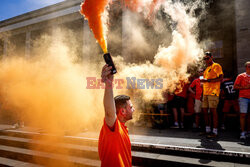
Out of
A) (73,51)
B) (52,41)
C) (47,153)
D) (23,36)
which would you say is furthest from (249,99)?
(23,36)

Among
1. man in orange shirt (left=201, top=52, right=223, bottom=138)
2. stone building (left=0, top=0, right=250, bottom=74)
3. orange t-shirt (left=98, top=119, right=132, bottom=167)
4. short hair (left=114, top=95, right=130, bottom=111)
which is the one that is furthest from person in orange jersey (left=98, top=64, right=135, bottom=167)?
stone building (left=0, top=0, right=250, bottom=74)

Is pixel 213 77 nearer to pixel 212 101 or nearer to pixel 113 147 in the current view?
pixel 212 101

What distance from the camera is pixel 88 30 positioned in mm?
11367

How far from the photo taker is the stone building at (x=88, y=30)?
7.09m

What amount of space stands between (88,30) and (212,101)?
30.2ft

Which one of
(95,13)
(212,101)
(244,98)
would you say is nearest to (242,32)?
(244,98)

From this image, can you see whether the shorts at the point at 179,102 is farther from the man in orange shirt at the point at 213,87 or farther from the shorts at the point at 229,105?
the man in orange shirt at the point at 213,87

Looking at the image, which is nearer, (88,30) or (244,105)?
(244,105)

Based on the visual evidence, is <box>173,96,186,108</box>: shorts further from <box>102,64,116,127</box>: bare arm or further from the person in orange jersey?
<box>102,64,116,127</box>: bare arm

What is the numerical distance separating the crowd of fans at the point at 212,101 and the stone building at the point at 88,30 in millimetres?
1153

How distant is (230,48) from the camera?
303 inches

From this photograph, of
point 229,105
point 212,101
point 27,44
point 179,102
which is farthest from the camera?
point 27,44

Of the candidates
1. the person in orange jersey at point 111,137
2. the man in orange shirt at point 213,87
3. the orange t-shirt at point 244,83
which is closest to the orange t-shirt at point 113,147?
the person in orange jersey at point 111,137

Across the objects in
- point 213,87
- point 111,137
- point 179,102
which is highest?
point 213,87
